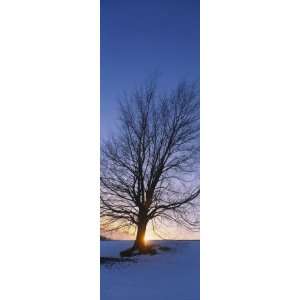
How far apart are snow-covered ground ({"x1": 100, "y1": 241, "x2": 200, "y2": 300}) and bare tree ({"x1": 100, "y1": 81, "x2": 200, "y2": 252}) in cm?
13

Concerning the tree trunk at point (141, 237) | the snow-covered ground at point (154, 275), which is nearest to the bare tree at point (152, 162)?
the tree trunk at point (141, 237)

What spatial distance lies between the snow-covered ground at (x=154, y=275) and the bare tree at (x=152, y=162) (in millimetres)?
135

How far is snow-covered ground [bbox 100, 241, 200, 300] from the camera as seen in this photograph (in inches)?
157

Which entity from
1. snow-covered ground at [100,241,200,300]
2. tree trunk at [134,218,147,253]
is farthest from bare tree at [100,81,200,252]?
snow-covered ground at [100,241,200,300]

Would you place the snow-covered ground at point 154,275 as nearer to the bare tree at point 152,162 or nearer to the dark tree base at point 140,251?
the dark tree base at point 140,251

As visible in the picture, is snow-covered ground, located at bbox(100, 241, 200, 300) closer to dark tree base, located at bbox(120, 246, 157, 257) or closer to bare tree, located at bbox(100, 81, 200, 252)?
dark tree base, located at bbox(120, 246, 157, 257)

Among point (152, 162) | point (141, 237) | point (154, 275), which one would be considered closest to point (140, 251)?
point (141, 237)

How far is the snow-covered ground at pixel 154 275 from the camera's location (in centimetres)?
399

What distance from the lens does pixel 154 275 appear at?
4.04m
